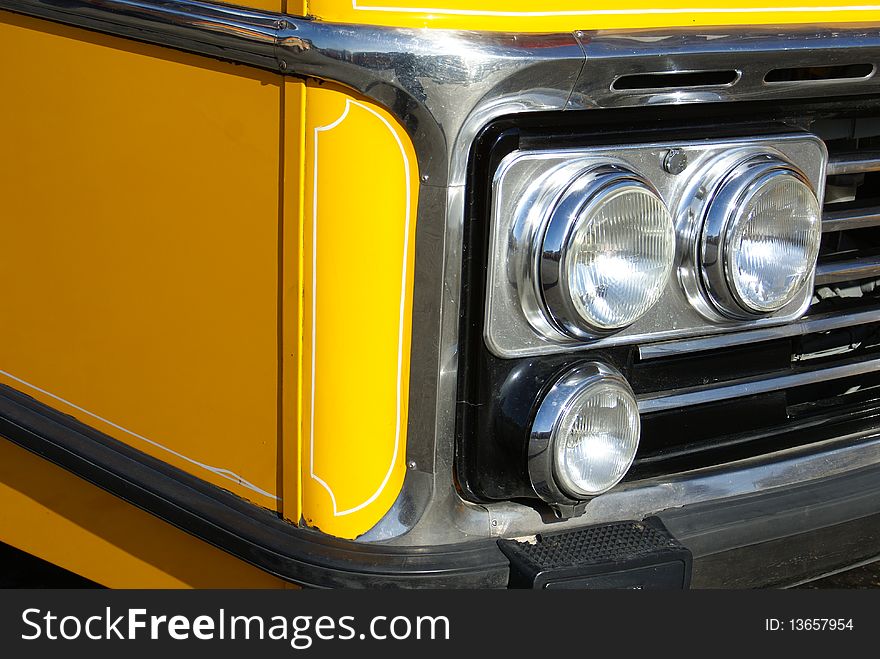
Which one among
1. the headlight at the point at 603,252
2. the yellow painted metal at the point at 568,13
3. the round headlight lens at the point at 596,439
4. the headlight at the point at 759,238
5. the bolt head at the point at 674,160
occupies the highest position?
the yellow painted metal at the point at 568,13

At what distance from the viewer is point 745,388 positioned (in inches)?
78.4

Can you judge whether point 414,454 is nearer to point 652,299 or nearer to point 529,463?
point 529,463

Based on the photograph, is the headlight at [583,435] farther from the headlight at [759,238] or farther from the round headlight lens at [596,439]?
the headlight at [759,238]

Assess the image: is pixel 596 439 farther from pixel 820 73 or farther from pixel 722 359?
pixel 820 73

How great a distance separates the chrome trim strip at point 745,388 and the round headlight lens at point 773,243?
0.22 metres

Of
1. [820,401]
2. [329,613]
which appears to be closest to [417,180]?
[329,613]

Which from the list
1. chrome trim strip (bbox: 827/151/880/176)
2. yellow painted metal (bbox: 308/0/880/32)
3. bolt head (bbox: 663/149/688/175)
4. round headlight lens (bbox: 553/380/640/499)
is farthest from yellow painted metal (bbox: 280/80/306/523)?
chrome trim strip (bbox: 827/151/880/176)

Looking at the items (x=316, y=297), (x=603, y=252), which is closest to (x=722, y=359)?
(x=603, y=252)

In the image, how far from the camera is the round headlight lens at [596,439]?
1.69 meters

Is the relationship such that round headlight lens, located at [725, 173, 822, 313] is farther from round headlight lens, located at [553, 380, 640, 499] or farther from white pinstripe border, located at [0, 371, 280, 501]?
white pinstripe border, located at [0, 371, 280, 501]

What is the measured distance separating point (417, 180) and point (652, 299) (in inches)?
15.8

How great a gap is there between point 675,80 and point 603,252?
0.98ft

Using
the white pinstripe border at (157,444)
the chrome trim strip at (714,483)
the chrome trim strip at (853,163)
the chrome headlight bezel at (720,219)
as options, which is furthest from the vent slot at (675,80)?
the white pinstripe border at (157,444)

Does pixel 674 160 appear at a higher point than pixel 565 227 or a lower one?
higher
